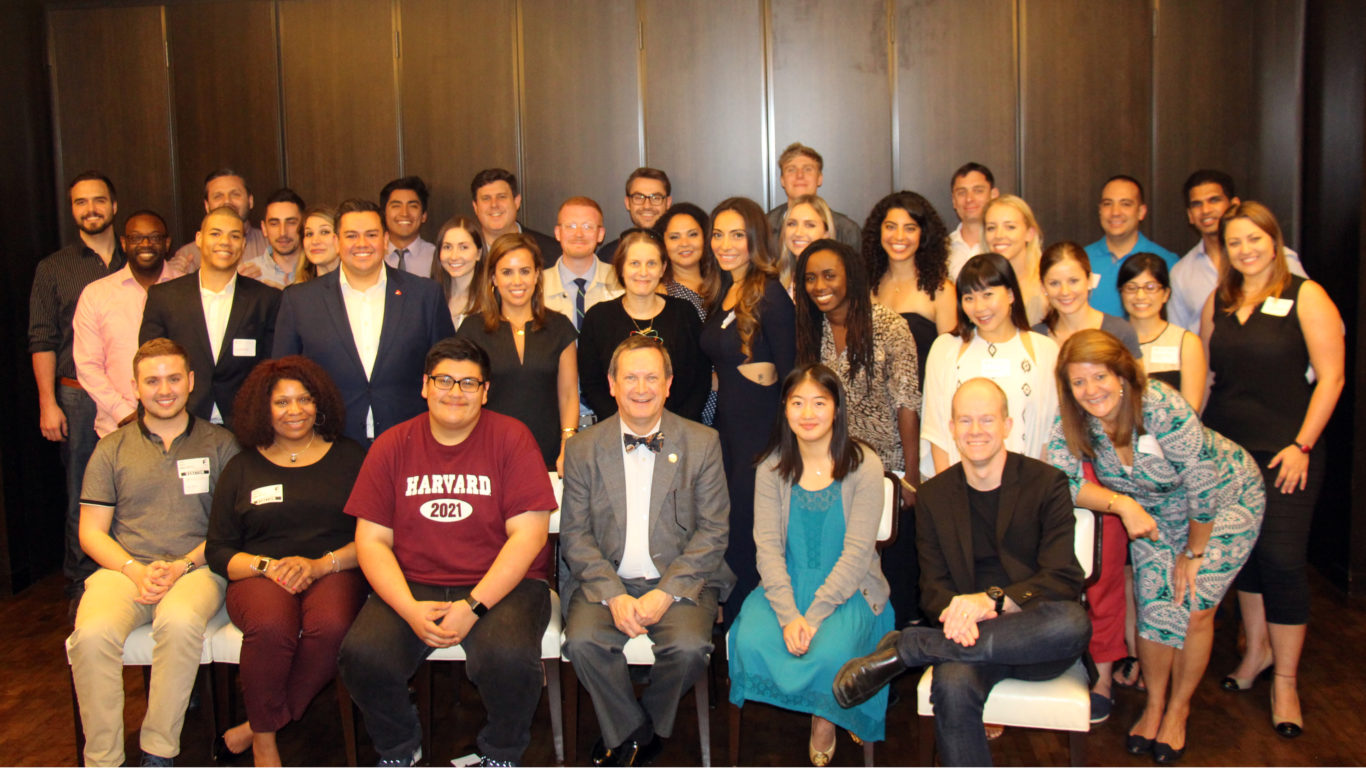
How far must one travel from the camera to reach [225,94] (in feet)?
20.4

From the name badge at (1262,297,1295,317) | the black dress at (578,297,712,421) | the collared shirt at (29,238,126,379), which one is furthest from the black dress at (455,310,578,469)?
the name badge at (1262,297,1295,317)

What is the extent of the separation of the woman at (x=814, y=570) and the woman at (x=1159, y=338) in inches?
46.5

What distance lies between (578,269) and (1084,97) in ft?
10.7

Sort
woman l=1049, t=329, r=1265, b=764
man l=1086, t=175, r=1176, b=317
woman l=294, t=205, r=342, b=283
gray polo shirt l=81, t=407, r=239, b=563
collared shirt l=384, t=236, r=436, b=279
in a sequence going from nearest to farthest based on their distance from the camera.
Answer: woman l=1049, t=329, r=1265, b=764, gray polo shirt l=81, t=407, r=239, b=563, woman l=294, t=205, r=342, b=283, man l=1086, t=175, r=1176, b=317, collared shirt l=384, t=236, r=436, b=279

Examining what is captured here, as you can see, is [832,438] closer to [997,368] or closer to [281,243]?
[997,368]

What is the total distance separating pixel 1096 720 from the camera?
332 cm

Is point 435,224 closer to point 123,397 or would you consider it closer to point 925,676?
point 123,397

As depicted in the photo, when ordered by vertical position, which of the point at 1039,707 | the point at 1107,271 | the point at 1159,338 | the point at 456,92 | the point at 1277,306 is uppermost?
the point at 456,92

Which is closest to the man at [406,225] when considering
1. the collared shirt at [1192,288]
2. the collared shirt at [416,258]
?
the collared shirt at [416,258]

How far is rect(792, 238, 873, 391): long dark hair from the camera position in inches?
139

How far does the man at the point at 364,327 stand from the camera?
3.81 metres

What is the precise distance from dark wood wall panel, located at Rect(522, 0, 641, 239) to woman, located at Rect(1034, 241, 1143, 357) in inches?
122

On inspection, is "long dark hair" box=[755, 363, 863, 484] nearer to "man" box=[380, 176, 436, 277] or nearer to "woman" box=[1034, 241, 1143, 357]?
"woman" box=[1034, 241, 1143, 357]

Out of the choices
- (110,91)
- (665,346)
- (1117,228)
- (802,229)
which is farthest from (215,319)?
(1117,228)
